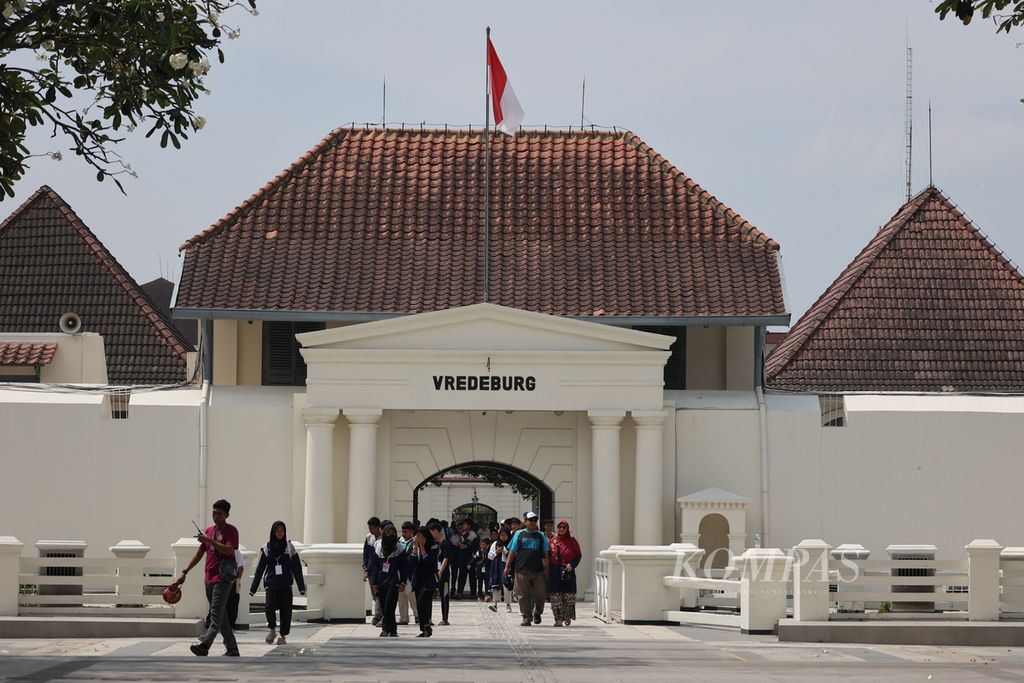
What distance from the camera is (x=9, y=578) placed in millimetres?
24859

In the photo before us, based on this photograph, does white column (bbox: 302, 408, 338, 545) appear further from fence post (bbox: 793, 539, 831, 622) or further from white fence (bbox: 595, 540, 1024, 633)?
fence post (bbox: 793, 539, 831, 622)

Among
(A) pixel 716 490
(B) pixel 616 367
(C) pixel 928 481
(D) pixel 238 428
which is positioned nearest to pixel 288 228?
(D) pixel 238 428

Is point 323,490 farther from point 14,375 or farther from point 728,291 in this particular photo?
point 14,375

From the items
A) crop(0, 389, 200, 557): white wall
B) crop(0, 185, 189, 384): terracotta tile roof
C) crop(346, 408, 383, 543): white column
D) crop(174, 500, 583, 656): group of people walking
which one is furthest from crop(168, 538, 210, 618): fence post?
crop(0, 185, 189, 384): terracotta tile roof

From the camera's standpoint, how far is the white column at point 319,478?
114ft

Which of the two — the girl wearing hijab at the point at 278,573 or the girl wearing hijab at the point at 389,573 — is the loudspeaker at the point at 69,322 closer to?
the girl wearing hijab at the point at 389,573

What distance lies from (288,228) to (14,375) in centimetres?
1112

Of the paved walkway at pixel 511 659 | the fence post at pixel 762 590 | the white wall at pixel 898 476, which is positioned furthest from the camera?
the white wall at pixel 898 476

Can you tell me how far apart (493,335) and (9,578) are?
12472 mm

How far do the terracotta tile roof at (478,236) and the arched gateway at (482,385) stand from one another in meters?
2.41

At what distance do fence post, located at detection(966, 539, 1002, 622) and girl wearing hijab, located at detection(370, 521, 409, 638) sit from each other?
747cm

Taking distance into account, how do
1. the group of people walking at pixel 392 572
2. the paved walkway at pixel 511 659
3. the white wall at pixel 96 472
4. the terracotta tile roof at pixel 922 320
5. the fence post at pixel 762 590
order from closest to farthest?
the paved walkway at pixel 511 659, the group of people walking at pixel 392 572, the fence post at pixel 762 590, the white wall at pixel 96 472, the terracotta tile roof at pixel 922 320

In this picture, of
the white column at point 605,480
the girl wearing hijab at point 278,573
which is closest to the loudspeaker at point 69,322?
the white column at point 605,480

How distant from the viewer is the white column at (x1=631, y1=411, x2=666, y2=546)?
34.8 meters
